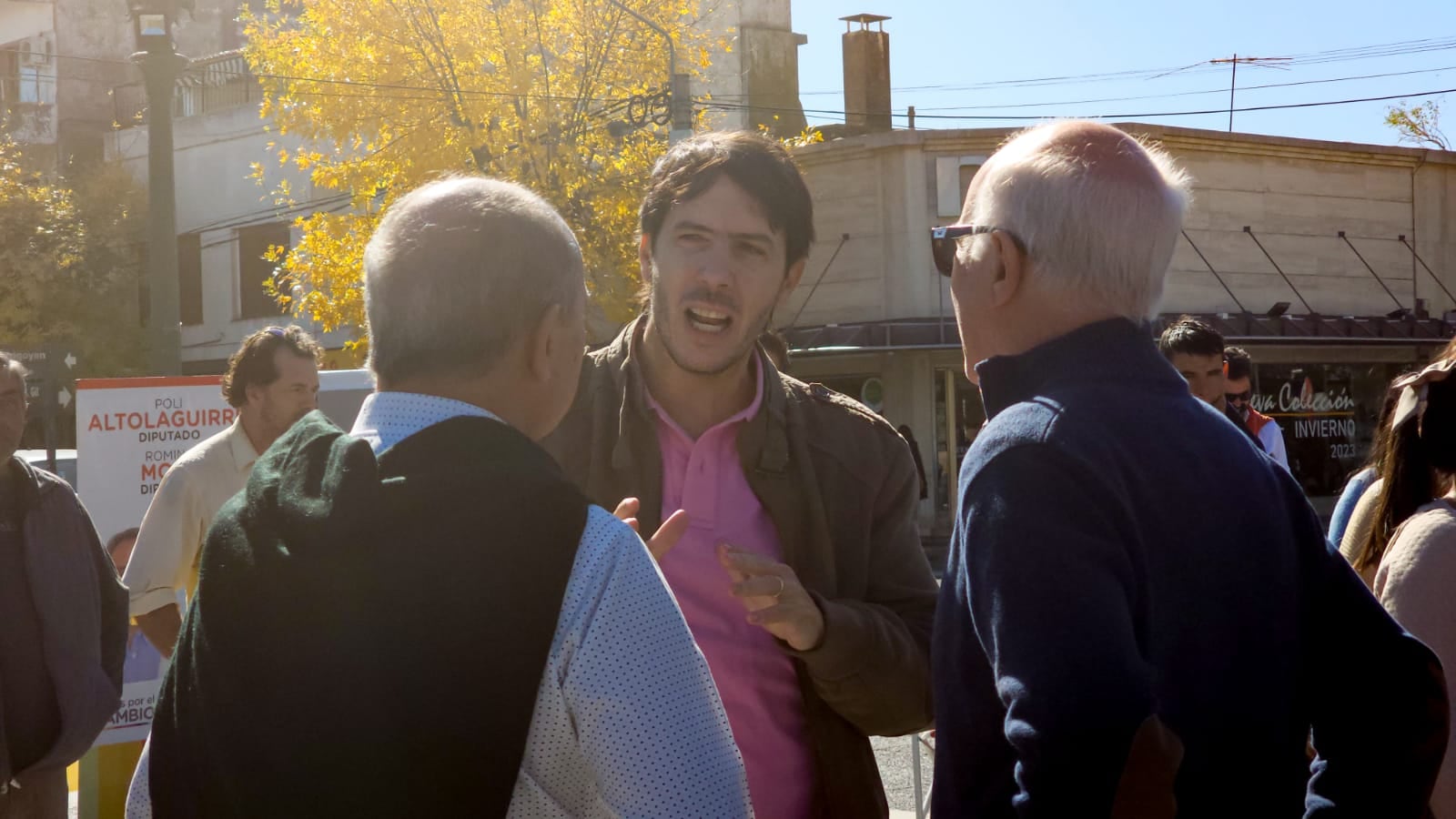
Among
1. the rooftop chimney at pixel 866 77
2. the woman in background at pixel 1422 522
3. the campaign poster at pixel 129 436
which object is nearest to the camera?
the woman in background at pixel 1422 522

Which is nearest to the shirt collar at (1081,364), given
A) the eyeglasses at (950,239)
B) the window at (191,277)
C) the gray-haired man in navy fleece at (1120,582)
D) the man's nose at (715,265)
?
the gray-haired man in navy fleece at (1120,582)

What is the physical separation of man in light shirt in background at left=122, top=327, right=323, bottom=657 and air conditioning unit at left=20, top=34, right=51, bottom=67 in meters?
32.8

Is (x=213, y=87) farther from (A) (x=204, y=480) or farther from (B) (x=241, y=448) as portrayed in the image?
(A) (x=204, y=480)

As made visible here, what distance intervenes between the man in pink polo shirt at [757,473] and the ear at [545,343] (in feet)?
2.71

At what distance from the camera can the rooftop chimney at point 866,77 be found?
28.6 m

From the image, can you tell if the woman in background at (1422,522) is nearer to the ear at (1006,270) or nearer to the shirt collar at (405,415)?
the ear at (1006,270)

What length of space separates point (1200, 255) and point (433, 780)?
24446mm

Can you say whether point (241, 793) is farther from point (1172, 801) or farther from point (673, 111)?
point (673, 111)

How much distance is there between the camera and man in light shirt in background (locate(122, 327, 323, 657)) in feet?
17.3

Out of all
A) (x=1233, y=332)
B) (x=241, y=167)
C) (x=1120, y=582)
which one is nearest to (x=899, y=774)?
(x=1120, y=582)

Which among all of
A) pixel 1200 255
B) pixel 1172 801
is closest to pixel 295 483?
pixel 1172 801

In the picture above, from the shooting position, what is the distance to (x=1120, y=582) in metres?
1.70

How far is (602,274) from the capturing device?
20.9 metres

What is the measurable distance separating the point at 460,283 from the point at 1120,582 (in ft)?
2.86
